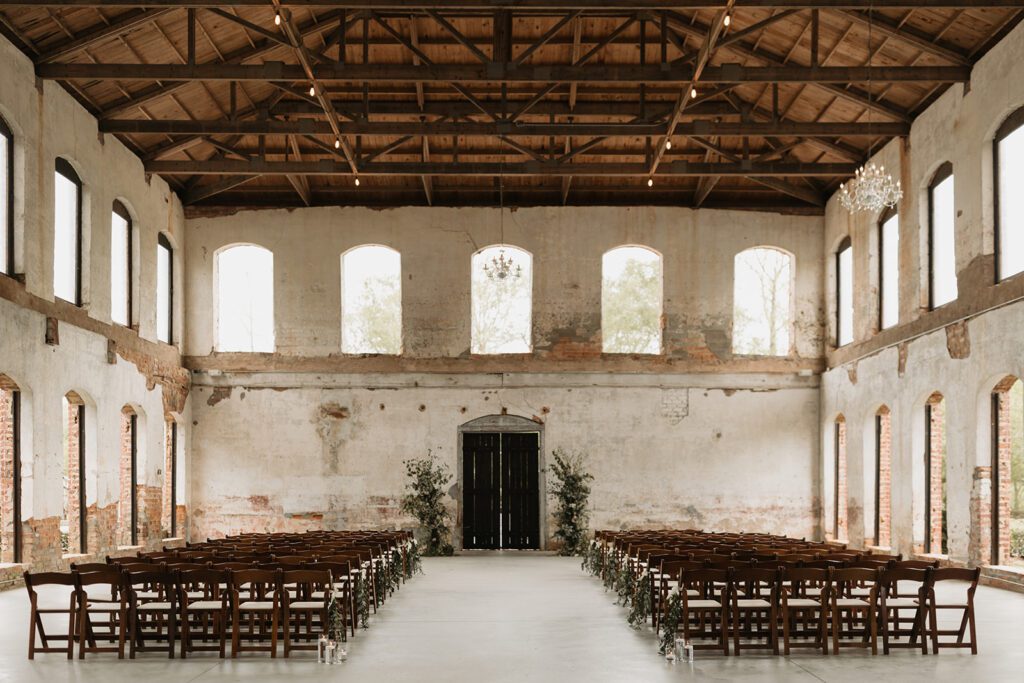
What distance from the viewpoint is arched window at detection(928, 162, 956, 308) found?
62.5ft

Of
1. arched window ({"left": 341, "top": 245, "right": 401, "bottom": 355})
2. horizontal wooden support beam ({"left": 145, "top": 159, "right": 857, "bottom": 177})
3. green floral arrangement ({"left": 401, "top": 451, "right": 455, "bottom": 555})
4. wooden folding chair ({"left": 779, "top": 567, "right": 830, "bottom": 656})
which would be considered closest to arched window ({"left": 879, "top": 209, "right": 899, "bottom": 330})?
horizontal wooden support beam ({"left": 145, "top": 159, "right": 857, "bottom": 177})

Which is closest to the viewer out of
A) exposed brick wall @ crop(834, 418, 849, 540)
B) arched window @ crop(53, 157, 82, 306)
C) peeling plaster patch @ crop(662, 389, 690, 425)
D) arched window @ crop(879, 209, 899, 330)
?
arched window @ crop(53, 157, 82, 306)

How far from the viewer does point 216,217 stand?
2609cm

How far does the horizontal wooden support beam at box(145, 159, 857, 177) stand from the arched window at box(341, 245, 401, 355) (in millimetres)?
3761

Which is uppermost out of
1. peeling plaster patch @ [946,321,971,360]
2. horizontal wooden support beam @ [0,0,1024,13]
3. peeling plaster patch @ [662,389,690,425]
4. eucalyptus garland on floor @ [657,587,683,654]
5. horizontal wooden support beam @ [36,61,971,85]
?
horizontal wooden support beam @ [0,0,1024,13]

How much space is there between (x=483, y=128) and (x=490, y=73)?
2.79 meters

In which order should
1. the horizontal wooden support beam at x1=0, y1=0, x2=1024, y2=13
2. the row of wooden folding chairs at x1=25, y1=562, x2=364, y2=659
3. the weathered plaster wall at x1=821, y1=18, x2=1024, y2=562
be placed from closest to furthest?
the row of wooden folding chairs at x1=25, y1=562, x2=364, y2=659, the horizontal wooden support beam at x1=0, y1=0, x2=1024, y2=13, the weathered plaster wall at x1=821, y1=18, x2=1024, y2=562

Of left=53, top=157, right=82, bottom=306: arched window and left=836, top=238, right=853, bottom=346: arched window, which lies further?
left=836, top=238, right=853, bottom=346: arched window

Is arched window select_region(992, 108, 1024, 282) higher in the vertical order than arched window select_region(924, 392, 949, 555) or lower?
higher

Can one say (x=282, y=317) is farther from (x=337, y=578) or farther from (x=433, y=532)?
(x=337, y=578)

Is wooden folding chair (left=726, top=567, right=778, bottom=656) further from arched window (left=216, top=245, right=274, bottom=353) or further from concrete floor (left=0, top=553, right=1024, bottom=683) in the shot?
arched window (left=216, top=245, right=274, bottom=353)

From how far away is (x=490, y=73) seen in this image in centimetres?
1750

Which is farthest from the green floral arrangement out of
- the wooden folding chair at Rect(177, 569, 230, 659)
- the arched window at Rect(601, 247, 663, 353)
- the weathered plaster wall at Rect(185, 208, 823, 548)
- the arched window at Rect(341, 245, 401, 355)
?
the wooden folding chair at Rect(177, 569, 230, 659)

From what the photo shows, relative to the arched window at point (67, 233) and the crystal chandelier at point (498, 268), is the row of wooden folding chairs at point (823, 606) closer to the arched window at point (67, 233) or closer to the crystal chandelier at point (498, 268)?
the crystal chandelier at point (498, 268)
